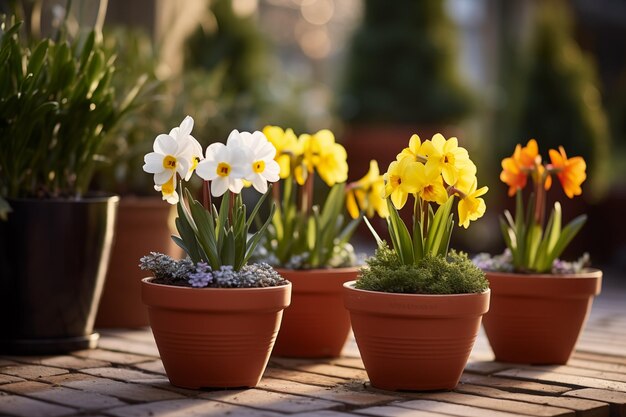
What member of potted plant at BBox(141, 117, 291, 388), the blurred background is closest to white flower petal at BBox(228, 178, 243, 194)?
potted plant at BBox(141, 117, 291, 388)

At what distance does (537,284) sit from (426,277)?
686mm

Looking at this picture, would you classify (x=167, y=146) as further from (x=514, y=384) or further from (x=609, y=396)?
(x=609, y=396)

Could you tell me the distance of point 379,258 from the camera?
125 inches

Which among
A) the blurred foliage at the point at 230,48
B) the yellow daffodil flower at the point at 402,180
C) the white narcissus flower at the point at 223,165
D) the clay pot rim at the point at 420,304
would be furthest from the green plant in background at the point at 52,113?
the blurred foliage at the point at 230,48

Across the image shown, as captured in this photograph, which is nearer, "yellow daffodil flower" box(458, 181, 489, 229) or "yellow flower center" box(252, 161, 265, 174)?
"yellow flower center" box(252, 161, 265, 174)

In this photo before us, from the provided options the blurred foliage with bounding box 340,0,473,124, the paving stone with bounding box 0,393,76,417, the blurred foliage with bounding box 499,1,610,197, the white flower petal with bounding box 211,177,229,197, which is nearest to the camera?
the paving stone with bounding box 0,393,76,417

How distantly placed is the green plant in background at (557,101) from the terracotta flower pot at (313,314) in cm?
433

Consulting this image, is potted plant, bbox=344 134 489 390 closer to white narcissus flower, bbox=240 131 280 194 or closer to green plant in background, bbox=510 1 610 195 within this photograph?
white narcissus flower, bbox=240 131 280 194

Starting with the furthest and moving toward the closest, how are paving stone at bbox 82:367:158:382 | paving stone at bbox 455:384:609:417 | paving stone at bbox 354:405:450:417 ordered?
paving stone at bbox 82:367:158:382 → paving stone at bbox 455:384:609:417 → paving stone at bbox 354:405:450:417

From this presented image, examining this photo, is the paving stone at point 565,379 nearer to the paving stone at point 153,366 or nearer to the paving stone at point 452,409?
the paving stone at point 452,409

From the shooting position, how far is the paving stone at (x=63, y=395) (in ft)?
8.96

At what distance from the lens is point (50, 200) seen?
355 centimetres

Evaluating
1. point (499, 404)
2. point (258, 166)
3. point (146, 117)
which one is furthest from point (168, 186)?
point (146, 117)

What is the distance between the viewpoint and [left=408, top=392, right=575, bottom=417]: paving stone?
109 inches
